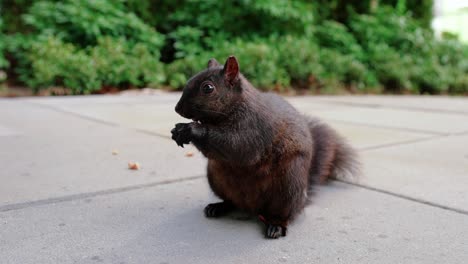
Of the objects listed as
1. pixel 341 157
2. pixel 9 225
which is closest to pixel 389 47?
pixel 341 157

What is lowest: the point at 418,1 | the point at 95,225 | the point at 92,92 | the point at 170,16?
the point at 92,92

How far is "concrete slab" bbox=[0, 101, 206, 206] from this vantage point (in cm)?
268

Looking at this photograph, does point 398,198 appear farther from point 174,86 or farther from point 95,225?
point 174,86

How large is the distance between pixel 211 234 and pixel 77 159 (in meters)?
1.57

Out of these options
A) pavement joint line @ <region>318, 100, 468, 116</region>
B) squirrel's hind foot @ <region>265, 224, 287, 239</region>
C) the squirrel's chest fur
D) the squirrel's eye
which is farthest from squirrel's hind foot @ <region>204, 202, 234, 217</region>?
pavement joint line @ <region>318, 100, 468, 116</region>

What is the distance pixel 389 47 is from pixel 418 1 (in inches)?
84.3

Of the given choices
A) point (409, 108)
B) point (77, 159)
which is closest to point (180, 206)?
point (77, 159)

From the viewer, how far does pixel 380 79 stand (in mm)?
9969

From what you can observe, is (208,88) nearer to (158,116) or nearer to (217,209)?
(217,209)

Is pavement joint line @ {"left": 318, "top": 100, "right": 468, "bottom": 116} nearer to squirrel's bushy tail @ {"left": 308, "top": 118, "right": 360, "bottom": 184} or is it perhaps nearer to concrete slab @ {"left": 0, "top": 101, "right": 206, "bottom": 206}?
concrete slab @ {"left": 0, "top": 101, "right": 206, "bottom": 206}

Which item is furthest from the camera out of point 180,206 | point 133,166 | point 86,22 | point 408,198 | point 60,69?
point 86,22

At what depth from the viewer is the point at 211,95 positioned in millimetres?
2035

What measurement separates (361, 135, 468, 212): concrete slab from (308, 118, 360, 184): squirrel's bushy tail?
14cm

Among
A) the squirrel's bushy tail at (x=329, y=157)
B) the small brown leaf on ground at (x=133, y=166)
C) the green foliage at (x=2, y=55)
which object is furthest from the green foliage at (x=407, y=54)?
the small brown leaf on ground at (x=133, y=166)
